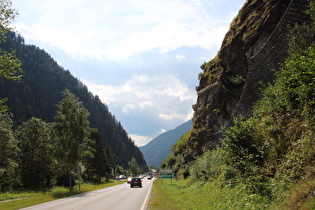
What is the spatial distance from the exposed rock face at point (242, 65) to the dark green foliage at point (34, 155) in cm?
2352

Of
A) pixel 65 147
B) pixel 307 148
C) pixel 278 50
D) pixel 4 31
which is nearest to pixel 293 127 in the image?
pixel 307 148

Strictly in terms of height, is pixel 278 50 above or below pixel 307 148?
above

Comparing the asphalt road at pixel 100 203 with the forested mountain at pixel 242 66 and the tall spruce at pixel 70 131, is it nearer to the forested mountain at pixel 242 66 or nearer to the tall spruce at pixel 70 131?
the forested mountain at pixel 242 66

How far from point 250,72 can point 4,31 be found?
738 inches

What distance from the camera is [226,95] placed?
28.3m

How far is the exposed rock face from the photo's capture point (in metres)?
18.0

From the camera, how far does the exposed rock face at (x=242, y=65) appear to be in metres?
18.0

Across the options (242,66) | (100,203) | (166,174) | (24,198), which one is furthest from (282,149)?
(166,174)

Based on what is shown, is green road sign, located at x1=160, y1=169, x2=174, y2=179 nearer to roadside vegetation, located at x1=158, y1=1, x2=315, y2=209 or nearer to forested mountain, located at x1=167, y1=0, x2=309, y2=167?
forested mountain, located at x1=167, y1=0, x2=309, y2=167

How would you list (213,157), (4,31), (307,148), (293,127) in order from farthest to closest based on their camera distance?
(213,157), (4,31), (293,127), (307,148)

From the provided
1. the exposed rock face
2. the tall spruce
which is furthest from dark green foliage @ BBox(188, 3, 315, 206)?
the tall spruce

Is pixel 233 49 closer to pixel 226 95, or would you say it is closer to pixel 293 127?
pixel 226 95

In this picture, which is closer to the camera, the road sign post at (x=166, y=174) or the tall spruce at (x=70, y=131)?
the tall spruce at (x=70, y=131)

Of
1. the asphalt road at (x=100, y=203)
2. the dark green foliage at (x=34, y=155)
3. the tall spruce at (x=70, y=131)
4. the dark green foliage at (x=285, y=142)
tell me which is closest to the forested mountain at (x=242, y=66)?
the dark green foliage at (x=285, y=142)
